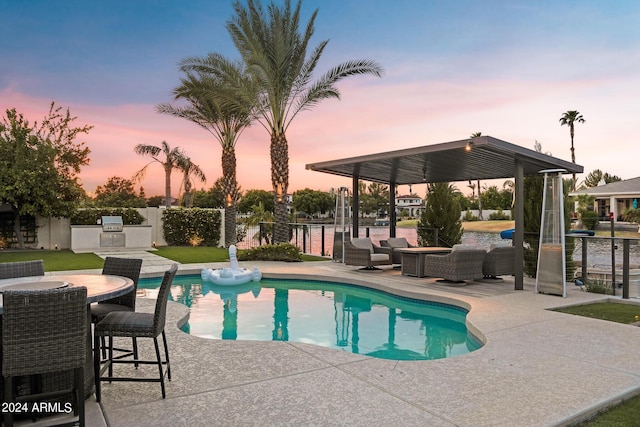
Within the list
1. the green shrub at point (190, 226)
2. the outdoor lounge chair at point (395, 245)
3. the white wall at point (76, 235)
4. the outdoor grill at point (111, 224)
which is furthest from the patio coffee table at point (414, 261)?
the outdoor grill at point (111, 224)

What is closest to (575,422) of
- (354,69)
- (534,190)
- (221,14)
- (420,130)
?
(534,190)

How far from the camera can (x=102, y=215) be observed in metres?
18.5

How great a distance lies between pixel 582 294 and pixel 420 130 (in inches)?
482

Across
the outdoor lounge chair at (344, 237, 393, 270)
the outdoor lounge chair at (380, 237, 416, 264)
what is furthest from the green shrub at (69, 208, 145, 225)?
the outdoor lounge chair at (380, 237, 416, 264)

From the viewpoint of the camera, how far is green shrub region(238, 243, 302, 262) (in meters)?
14.0

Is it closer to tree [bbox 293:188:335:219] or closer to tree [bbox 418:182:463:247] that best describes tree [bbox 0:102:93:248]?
tree [bbox 418:182:463:247]

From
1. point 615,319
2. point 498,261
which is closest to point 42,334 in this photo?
point 615,319

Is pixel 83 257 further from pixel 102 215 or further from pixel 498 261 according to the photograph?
pixel 498 261

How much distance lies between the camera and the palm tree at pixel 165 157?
24.2 meters

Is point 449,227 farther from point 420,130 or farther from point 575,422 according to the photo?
point 575,422

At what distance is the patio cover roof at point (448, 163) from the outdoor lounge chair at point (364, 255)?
2145 mm

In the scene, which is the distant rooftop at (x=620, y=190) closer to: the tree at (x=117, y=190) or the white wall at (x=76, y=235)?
the white wall at (x=76, y=235)

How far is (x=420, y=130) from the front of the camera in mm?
19594

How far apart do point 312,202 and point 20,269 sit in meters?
71.2
